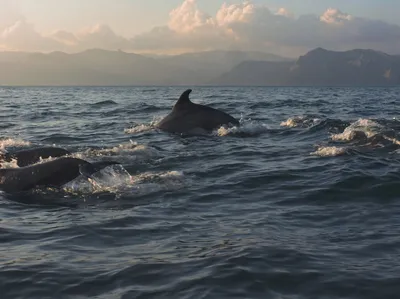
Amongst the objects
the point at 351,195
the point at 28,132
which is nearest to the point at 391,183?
the point at 351,195

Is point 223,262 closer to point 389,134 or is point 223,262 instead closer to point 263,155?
point 263,155

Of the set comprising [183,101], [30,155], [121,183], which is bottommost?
[121,183]

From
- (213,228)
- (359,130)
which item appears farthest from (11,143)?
(359,130)

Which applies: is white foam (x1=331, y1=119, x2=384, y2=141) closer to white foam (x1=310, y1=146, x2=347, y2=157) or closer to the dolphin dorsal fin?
white foam (x1=310, y1=146, x2=347, y2=157)

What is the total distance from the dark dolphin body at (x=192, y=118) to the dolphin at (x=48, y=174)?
9.86m

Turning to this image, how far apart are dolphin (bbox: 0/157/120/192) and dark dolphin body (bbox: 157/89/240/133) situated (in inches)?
388

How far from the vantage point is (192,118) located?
21750 millimetres

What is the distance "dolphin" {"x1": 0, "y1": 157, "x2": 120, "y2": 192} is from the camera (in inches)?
451

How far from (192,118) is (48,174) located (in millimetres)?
10774

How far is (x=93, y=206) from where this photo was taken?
1047 cm

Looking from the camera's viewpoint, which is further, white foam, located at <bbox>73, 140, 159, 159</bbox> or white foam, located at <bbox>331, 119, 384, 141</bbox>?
white foam, located at <bbox>331, 119, 384, 141</bbox>

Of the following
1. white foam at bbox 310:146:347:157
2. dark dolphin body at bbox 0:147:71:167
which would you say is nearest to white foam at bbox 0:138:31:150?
dark dolphin body at bbox 0:147:71:167

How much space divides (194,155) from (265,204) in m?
6.03

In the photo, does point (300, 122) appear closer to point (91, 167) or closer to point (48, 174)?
point (91, 167)
